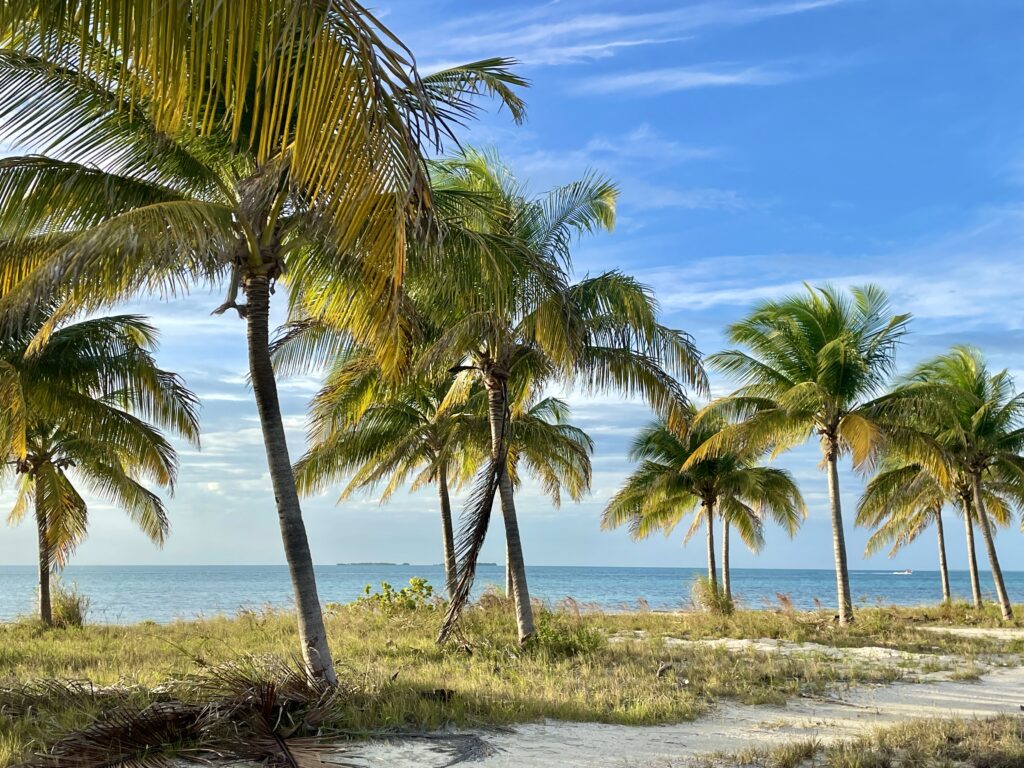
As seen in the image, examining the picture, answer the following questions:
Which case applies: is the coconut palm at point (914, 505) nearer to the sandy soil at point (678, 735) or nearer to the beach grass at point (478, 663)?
the beach grass at point (478, 663)

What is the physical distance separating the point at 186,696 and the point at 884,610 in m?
22.0

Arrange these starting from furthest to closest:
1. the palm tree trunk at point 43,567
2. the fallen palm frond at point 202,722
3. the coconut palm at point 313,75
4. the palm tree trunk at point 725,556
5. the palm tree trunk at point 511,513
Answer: the palm tree trunk at point 725,556, the palm tree trunk at point 43,567, the palm tree trunk at point 511,513, the fallen palm frond at point 202,722, the coconut palm at point 313,75

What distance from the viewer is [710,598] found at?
23.5 metres

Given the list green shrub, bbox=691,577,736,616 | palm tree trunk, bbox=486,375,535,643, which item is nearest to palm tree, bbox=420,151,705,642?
palm tree trunk, bbox=486,375,535,643

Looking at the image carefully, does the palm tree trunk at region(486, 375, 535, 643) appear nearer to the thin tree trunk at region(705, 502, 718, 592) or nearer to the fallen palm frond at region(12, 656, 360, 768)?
the fallen palm frond at region(12, 656, 360, 768)

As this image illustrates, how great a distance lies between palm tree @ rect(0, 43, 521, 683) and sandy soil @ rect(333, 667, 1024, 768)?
2079mm

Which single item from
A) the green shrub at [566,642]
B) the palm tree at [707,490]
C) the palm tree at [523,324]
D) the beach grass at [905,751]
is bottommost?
the green shrub at [566,642]

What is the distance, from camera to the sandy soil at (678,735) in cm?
663

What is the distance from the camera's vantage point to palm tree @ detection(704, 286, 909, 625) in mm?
18688

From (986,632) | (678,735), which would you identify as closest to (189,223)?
(678,735)

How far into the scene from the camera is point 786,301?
64.7ft

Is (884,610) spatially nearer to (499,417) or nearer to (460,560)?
(499,417)

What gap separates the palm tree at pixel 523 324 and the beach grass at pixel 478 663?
1.07 meters

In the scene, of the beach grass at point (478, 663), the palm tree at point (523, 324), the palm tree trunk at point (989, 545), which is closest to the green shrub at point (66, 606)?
the beach grass at point (478, 663)
